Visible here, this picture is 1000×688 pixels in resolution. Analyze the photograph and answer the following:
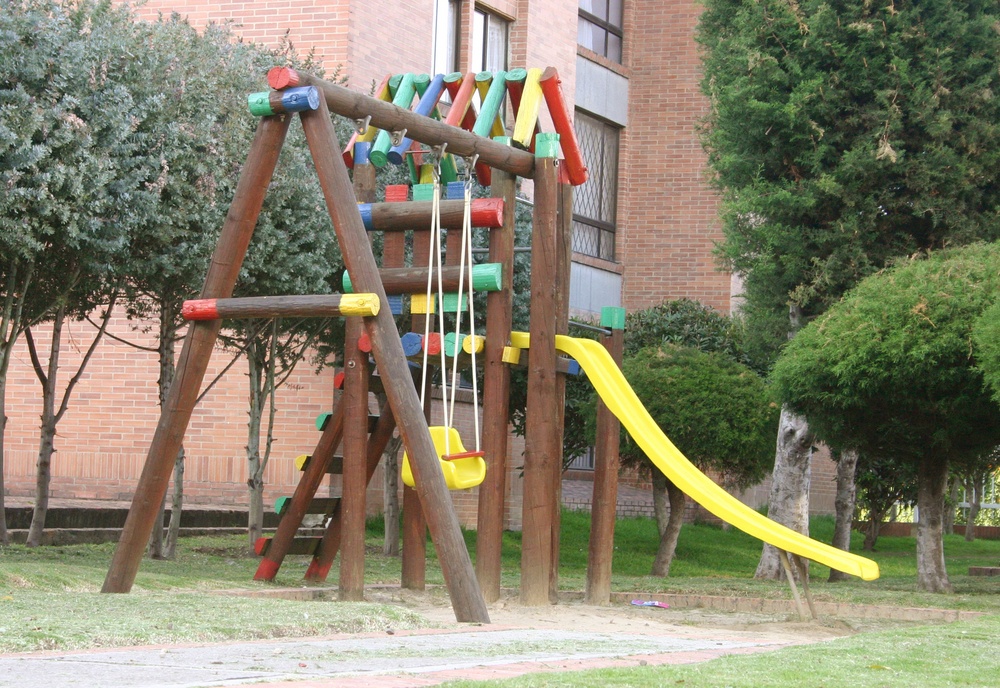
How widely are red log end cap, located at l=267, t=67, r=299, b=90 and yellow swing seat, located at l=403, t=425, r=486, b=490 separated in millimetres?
2717

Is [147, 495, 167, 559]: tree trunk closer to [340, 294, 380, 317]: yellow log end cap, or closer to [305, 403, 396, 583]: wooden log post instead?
[305, 403, 396, 583]: wooden log post

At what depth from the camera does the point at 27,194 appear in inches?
436

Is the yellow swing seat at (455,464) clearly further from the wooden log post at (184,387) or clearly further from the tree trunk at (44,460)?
the tree trunk at (44,460)

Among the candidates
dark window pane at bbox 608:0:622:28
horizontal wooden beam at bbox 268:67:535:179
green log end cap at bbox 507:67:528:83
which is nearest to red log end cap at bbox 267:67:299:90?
horizontal wooden beam at bbox 268:67:535:179

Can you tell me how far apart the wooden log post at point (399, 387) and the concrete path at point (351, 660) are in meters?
0.44

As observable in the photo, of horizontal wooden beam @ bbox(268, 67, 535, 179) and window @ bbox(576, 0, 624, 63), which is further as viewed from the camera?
window @ bbox(576, 0, 624, 63)

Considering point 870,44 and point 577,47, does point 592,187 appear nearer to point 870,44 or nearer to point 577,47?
point 577,47

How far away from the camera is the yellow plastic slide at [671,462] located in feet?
38.3

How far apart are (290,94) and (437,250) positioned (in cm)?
214

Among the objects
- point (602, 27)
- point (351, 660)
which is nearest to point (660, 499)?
point (351, 660)

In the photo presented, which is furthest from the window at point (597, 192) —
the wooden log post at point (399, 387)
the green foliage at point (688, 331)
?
the wooden log post at point (399, 387)

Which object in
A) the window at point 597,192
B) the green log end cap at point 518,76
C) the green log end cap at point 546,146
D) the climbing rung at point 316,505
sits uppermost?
the window at point 597,192

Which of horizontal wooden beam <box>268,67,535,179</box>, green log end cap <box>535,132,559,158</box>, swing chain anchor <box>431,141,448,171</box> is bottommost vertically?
swing chain anchor <box>431,141,448,171</box>

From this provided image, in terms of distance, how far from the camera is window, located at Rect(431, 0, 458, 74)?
912 inches
